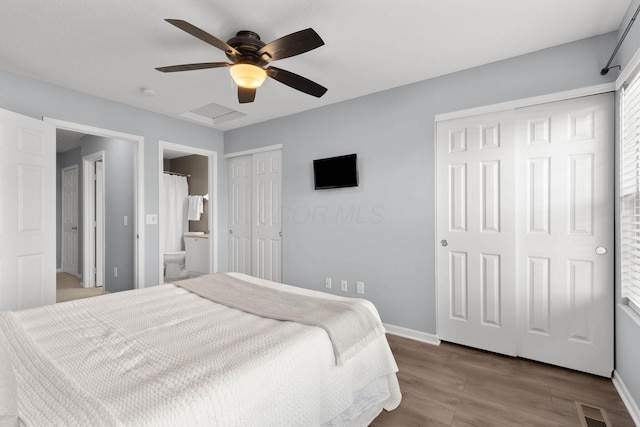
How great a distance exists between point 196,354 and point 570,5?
9.22 ft

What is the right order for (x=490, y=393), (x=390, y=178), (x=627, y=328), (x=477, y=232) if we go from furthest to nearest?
(x=390, y=178) → (x=477, y=232) → (x=490, y=393) → (x=627, y=328)

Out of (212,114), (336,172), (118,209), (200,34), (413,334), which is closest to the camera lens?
(200,34)

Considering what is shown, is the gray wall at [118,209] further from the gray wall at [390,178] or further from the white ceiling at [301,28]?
the gray wall at [390,178]

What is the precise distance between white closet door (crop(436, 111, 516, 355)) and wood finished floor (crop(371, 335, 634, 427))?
260 mm

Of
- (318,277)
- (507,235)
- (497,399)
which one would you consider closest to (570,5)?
(507,235)

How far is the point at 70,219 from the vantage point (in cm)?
583

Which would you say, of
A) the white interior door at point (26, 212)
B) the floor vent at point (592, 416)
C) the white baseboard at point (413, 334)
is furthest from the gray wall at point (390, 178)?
the white interior door at point (26, 212)

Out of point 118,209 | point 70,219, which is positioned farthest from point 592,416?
point 70,219

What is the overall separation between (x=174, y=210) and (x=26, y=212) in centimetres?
338

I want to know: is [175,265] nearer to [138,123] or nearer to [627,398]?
[138,123]

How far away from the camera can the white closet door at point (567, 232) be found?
2.19m

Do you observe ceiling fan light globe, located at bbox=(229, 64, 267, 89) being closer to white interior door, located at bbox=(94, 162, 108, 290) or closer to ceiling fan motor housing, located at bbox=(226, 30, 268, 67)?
ceiling fan motor housing, located at bbox=(226, 30, 268, 67)

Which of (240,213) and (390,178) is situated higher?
(390,178)

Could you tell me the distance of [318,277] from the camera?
3.62 metres
